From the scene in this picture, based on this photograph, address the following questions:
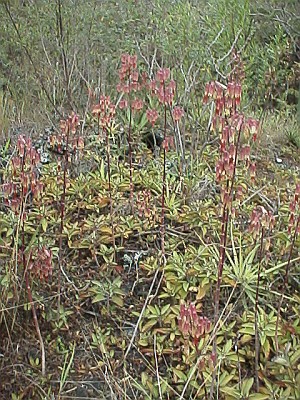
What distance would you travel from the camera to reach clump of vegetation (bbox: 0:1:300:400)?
2166mm

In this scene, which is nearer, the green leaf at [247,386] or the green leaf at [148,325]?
the green leaf at [247,386]

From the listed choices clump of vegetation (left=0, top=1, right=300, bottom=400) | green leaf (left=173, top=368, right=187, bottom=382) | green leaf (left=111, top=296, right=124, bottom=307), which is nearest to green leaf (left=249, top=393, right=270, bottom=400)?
clump of vegetation (left=0, top=1, right=300, bottom=400)

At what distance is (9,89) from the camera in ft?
16.5

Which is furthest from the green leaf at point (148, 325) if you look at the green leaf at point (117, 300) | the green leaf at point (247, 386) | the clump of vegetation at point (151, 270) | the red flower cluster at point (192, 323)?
the red flower cluster at point (192, 323)

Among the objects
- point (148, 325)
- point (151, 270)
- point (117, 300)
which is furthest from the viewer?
point (151, 270)

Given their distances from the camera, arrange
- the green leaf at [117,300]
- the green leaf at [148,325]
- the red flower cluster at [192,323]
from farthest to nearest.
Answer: the green leaf at [117,300] < the green leaf at [148,325] < the red flower cluster at [192,323]

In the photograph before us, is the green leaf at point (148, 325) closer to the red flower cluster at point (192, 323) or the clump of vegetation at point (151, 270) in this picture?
the clump of vegetation at point (151, 270)

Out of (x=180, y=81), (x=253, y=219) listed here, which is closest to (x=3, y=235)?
(x=253, y=219)

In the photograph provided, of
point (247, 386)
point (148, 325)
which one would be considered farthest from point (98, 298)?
point (247, 386)

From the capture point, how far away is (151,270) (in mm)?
2629

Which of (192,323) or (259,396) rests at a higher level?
(192,323)

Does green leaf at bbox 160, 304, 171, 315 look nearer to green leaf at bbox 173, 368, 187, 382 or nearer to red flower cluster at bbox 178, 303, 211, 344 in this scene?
green leaf at bbox 173, 368, 187, 382

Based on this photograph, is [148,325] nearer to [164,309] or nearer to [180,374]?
[164,309]

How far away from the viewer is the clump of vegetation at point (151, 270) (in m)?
2.17
